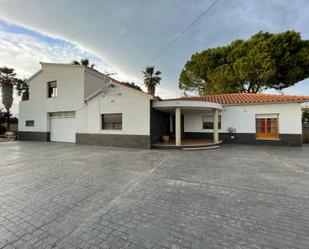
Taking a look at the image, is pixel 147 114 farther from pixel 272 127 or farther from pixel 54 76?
pixel 54 76

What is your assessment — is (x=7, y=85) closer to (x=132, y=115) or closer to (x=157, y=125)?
(x=132, y=115)

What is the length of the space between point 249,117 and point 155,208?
10914mm

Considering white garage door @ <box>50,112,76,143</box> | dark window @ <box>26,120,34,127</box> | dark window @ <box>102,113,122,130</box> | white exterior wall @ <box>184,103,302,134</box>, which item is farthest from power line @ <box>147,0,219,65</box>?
dark window @ <box>26,120,34,127</box>

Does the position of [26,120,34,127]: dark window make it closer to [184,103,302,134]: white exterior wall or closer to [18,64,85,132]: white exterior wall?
[18,64,85,132]: white exterior wall

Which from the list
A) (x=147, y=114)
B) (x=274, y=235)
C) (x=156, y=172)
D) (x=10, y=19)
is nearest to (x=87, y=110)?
(x=147, y=114)

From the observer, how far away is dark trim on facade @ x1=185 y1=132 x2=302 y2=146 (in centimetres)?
1008

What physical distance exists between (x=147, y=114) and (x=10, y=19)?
8587 millimetres

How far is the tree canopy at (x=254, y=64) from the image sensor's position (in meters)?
13.6

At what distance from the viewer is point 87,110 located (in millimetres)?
11406

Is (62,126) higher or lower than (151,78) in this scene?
lower

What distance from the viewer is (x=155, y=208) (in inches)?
115

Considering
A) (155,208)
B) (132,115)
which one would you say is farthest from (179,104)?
(155,208)

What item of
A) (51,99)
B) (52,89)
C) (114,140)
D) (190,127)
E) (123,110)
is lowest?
(114,140)

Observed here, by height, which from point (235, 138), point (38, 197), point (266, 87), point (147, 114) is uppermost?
point (266, 87)
